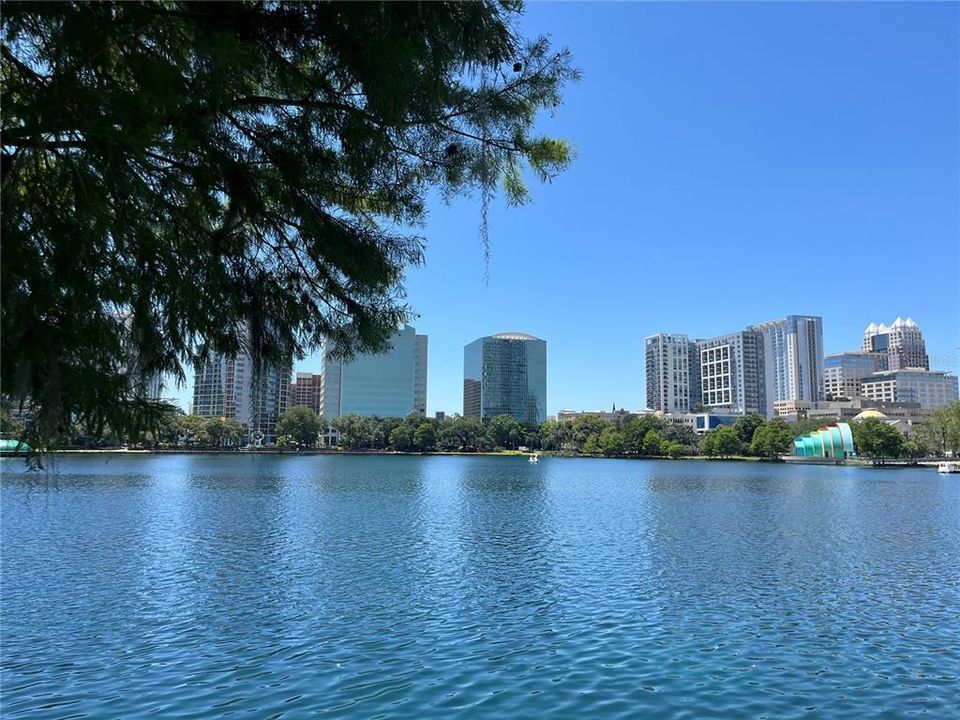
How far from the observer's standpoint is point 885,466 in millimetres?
100000

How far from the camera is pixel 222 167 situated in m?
3.51

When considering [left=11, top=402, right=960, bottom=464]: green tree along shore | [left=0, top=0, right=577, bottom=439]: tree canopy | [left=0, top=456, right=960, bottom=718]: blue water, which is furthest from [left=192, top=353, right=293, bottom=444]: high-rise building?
[left=11, top=402, right=960, bottom=464]: green tree along shore

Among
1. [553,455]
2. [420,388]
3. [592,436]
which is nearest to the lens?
[592,436]

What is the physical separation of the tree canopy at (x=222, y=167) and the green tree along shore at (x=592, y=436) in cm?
11059

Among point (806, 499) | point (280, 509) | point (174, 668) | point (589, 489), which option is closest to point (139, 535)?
point (280, 509)

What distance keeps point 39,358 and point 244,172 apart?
155 cm

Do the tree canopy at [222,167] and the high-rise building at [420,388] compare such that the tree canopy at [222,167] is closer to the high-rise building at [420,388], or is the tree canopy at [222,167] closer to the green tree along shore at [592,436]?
the green tree along shore at [592,436]

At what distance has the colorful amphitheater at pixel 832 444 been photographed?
356 ft

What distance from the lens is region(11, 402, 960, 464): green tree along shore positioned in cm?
10700

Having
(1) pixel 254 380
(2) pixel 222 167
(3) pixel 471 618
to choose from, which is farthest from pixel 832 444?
(2) pixel 222 167

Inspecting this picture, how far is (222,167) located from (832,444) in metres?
124

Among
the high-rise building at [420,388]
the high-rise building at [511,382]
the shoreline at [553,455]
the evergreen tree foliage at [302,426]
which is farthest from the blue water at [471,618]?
the high-rise building at [511,382]

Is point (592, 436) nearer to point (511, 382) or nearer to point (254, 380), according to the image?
point (511, 382)

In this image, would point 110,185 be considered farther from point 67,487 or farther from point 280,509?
point 67,487
